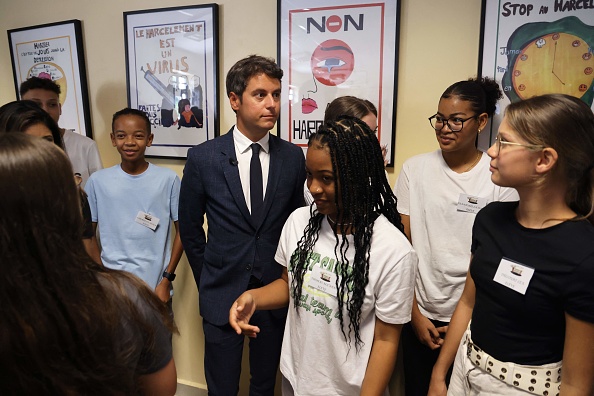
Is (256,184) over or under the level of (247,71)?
under

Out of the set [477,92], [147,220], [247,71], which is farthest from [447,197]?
[147,220]

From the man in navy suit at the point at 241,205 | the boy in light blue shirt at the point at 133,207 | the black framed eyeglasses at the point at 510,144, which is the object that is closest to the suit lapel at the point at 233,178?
the man in navy suit at the point at 241,205

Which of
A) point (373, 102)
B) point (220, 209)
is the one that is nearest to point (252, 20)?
point (373, 102)

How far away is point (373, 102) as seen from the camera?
1983 millimetres

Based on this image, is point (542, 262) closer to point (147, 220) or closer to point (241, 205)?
point (241, 205)

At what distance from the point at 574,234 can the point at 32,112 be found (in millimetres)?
1809

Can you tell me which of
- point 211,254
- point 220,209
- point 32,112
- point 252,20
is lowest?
point 211,254

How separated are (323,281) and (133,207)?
1.37m

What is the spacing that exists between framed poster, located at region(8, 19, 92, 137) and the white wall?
0.05m

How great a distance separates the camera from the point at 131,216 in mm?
2158

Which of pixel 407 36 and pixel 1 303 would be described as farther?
pixel 407 36

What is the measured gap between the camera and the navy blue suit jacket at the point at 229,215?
168 centimetres

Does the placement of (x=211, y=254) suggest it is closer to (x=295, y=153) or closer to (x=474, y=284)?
(x=295, y=153)

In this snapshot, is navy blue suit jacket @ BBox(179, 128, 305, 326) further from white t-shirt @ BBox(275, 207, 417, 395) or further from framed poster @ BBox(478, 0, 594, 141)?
framed poster @ BBox(478, 0, 594, 141)
